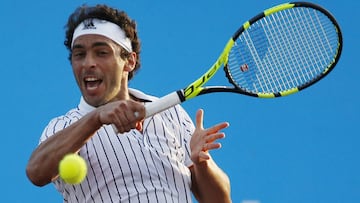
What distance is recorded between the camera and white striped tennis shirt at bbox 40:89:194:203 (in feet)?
19.3

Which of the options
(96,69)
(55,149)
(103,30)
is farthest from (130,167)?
(103,30)

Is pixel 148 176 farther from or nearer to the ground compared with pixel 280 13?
nearer to the ground

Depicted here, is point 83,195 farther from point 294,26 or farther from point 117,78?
point 294,26

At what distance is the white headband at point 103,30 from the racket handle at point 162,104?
932mm

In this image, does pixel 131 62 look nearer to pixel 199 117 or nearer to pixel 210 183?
pixel 199 117

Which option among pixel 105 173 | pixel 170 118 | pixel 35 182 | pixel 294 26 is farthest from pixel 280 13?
pixel 35 182

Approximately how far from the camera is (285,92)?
20.1ft

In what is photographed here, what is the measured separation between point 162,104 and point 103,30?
40.9 inches

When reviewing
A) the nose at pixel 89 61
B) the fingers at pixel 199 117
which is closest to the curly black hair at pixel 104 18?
the nose at pixel 89 61

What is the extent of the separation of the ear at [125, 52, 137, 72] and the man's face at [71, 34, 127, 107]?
28cm

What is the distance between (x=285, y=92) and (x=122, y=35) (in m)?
1.25

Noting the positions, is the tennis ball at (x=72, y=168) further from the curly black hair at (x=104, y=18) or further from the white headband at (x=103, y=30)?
the curly black hair at (x=104, y=18)

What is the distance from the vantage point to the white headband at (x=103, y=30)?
6346 millimetres

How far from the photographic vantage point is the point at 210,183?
6.22 metres
